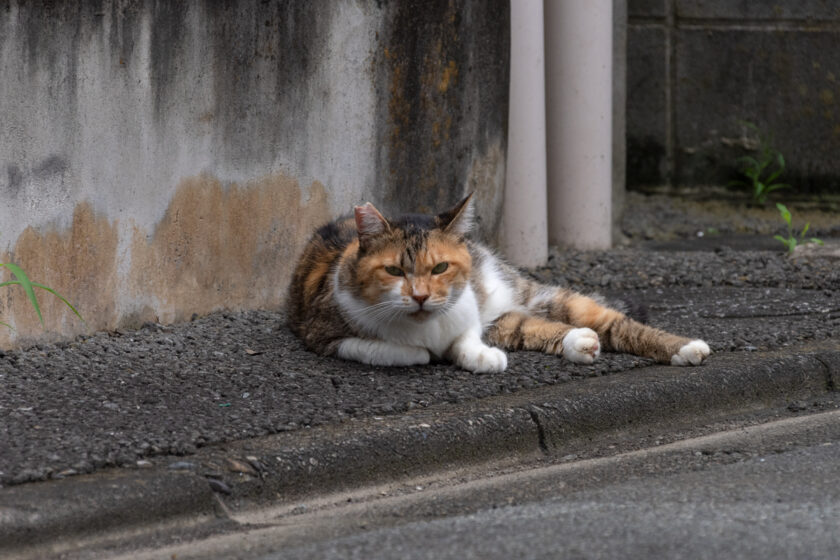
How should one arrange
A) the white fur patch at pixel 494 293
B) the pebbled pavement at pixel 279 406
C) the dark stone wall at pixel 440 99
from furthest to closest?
1. the dark stone wall at pixel 440 99
2. the white fur patch at pixel 494 293
3. the pebbled pavement at pixel 279 406

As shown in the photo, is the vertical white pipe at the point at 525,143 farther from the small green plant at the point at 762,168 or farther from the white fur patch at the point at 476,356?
the small green plant at the point at 762,168

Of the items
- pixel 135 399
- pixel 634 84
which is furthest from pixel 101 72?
pixel 634 84

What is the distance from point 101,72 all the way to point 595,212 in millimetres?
3594

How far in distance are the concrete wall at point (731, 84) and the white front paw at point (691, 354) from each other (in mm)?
4631

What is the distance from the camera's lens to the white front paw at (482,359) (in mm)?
4531

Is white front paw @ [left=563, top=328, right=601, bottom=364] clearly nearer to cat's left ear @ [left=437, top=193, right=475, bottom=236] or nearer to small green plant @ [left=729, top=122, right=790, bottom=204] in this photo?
cat's left ear @ [left=437, top=193, right=475, bottom=236]

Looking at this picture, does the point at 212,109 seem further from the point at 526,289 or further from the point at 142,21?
the point at 526,289

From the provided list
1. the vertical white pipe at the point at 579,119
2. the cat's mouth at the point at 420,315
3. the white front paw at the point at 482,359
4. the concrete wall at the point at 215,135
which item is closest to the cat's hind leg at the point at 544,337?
the white front paw at the point at 482,359

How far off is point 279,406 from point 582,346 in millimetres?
1320

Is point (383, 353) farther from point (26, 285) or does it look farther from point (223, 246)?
point (26, 285)

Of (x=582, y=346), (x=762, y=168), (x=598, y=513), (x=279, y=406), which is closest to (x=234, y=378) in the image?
(x=279, y=406)

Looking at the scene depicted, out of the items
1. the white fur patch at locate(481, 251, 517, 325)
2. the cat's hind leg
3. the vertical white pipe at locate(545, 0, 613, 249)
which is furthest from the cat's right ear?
the vertical white pipe at locate(545, 0, 613, 249)

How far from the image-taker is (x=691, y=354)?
4.65 meters

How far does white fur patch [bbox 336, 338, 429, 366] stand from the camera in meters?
4.57
